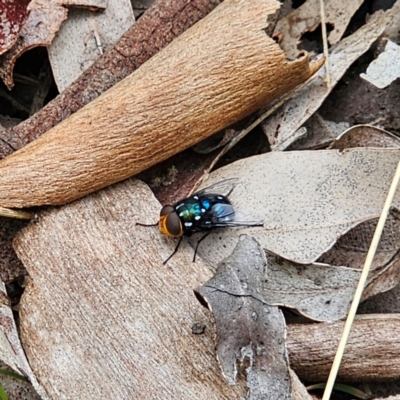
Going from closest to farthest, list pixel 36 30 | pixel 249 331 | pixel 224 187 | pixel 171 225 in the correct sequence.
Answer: pixel 249 331 → pixel 171 225 → pixel 224 187 → pixel 36 30

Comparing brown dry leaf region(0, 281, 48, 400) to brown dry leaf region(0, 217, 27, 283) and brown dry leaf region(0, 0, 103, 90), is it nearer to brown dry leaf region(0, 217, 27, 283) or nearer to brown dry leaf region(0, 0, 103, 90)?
brown dry leaf region(0, 217, 27, 283)

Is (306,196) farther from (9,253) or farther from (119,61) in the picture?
(9,253)

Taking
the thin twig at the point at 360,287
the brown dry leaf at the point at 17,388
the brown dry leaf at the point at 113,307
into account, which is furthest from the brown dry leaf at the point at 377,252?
the brown dry leaf at the point at 17,388

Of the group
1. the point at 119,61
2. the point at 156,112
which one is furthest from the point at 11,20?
the point at 156,112

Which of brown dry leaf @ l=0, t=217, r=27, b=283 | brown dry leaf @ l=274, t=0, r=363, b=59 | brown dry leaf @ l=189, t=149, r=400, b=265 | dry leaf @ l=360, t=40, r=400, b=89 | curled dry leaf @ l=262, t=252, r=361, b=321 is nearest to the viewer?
curled dry leaf @ l=262, t=252, r=361, b=321

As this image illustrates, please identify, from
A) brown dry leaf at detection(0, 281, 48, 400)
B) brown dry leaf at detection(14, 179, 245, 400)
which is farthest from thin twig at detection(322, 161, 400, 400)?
brown dry leaf at detection(0, 281, 48, 400)

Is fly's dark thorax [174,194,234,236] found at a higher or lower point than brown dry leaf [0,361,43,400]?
A: higher

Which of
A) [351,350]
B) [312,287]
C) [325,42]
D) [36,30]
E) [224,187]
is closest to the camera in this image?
[351,350]
